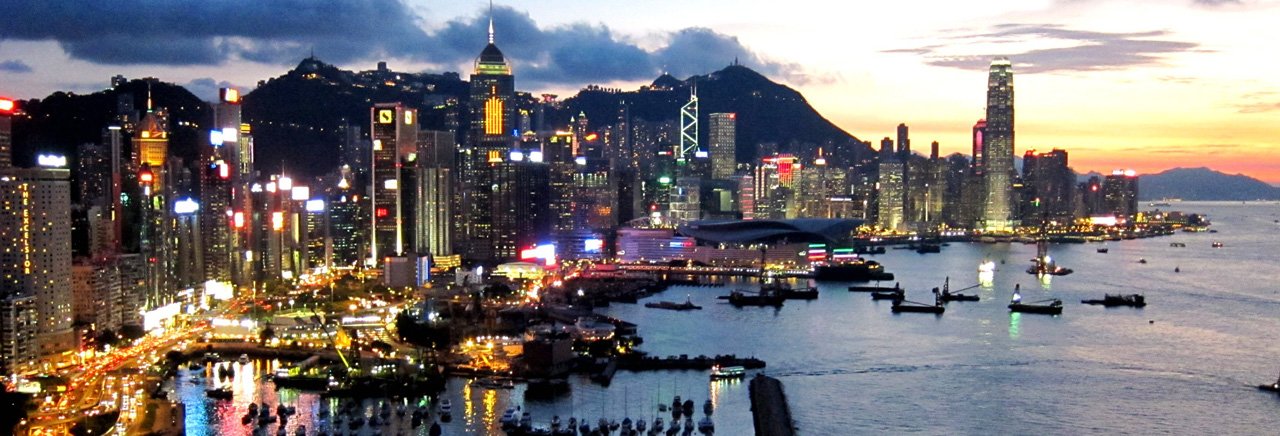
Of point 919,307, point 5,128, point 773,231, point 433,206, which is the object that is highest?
point 5,128

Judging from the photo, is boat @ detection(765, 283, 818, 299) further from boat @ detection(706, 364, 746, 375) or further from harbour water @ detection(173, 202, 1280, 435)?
boat @ detection(706, 364, 746, 375)

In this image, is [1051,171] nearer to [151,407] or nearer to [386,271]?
[386,271]

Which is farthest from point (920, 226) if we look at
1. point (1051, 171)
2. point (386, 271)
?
point (386, 271)

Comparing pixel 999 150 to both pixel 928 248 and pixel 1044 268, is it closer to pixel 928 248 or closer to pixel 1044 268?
pixel 928 248

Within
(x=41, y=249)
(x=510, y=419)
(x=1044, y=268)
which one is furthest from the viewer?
(x=1044, y=268)

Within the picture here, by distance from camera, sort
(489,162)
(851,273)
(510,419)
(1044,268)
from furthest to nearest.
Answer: (489,162)
(1044,268)
(851,273)
(510,419)

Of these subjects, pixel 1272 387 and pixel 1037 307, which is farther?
pixel 1037 307

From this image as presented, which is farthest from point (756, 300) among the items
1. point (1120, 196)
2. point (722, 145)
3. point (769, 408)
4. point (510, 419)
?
point (1120, 196)

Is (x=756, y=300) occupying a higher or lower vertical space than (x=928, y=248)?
lower
